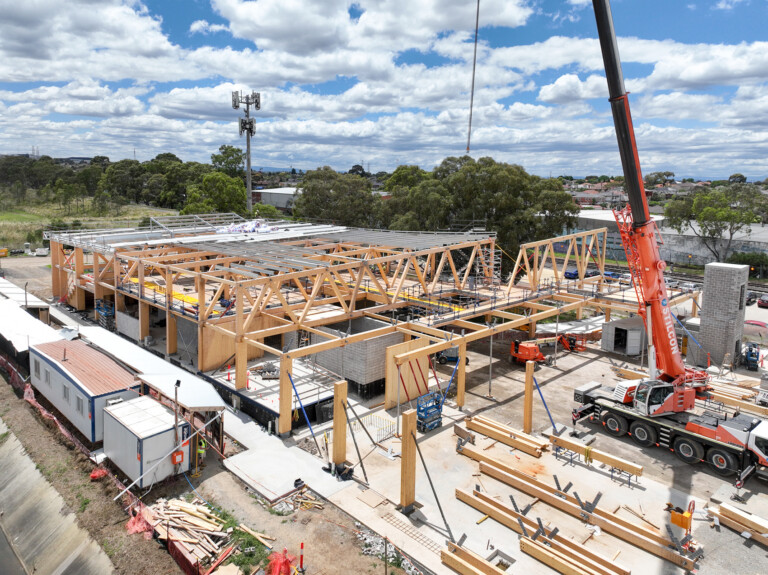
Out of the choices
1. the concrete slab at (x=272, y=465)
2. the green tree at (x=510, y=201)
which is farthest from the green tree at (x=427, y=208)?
the concrete slab at (x=272, y=465)

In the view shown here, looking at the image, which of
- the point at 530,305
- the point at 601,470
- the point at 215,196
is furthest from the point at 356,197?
the point at 601,470

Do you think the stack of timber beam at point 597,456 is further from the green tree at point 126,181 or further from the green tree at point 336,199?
the green tree at point 126,181

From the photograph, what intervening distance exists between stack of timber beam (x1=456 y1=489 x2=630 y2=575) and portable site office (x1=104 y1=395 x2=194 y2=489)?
26.9ft

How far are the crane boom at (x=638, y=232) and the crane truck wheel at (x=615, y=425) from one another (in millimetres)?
2030

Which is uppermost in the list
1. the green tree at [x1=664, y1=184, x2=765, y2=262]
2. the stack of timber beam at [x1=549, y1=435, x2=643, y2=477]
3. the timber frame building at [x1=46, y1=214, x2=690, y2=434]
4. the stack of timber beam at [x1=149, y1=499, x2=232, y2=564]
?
the green tree at [x1=664, y1=184, x2=765, y2=262]

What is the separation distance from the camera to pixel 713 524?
13938 mm

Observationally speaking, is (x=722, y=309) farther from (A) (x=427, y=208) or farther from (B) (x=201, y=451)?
(B) (x=201, y=451)

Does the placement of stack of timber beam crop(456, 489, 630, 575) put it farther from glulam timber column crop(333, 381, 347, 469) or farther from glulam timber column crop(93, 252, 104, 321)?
glulam timber column crop(93, 252, 104, 321)

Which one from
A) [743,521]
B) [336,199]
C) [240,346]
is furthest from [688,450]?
[336,199]

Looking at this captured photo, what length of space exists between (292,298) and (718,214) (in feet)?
166

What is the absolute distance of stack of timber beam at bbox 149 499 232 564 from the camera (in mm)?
12492

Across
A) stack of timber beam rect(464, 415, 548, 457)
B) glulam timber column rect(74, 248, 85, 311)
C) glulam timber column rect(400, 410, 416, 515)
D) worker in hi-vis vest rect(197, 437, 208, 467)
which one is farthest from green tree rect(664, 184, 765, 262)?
glulam timber column rect(74, 248, 85, 311)

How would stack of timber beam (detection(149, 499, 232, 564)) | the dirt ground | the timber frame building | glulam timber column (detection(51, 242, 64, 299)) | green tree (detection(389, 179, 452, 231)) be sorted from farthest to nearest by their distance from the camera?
green tree (detection(389, 179, 452, 231)) → the dirt ground → glulam timber column (detection(51, 242, 64, 299)) → the timber frame building → stack of timber beam (detection(149, 499, 232, 564))

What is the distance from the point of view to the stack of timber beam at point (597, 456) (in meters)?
15.8
